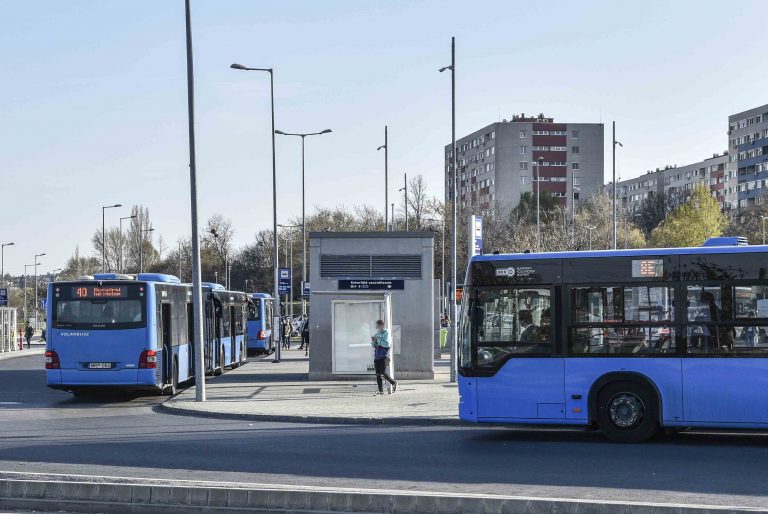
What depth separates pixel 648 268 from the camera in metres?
16.6

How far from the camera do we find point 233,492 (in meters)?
10.2

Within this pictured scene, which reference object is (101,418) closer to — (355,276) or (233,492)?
(355,276)

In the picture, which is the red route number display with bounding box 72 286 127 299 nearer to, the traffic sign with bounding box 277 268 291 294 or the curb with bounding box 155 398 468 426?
the curb with bounding box 155 398 468 426

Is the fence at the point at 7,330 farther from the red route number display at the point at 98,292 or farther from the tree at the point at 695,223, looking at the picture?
the tree at the point at 695,223

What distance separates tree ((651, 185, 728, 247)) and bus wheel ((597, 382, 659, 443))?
66470mm

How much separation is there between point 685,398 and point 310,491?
307 inches

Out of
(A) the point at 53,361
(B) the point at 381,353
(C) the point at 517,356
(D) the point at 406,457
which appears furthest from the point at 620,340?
(A) the point at 53,361

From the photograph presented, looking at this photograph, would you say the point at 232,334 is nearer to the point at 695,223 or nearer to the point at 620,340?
the point at 620,340

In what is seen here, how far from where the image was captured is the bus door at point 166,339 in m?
25.7

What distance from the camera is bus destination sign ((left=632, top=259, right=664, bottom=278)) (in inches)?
650

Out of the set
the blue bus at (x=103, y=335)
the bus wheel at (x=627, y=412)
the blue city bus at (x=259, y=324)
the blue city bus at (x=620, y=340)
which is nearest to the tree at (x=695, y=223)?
the blue city bus at (x=259, y=324)

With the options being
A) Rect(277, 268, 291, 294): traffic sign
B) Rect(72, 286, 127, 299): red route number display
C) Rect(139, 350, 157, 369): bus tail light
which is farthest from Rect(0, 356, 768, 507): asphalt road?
Rect(277, 268, 291, 294): traffic sign

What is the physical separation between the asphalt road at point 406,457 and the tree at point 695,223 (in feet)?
217

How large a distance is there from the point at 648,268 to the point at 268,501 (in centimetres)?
836
